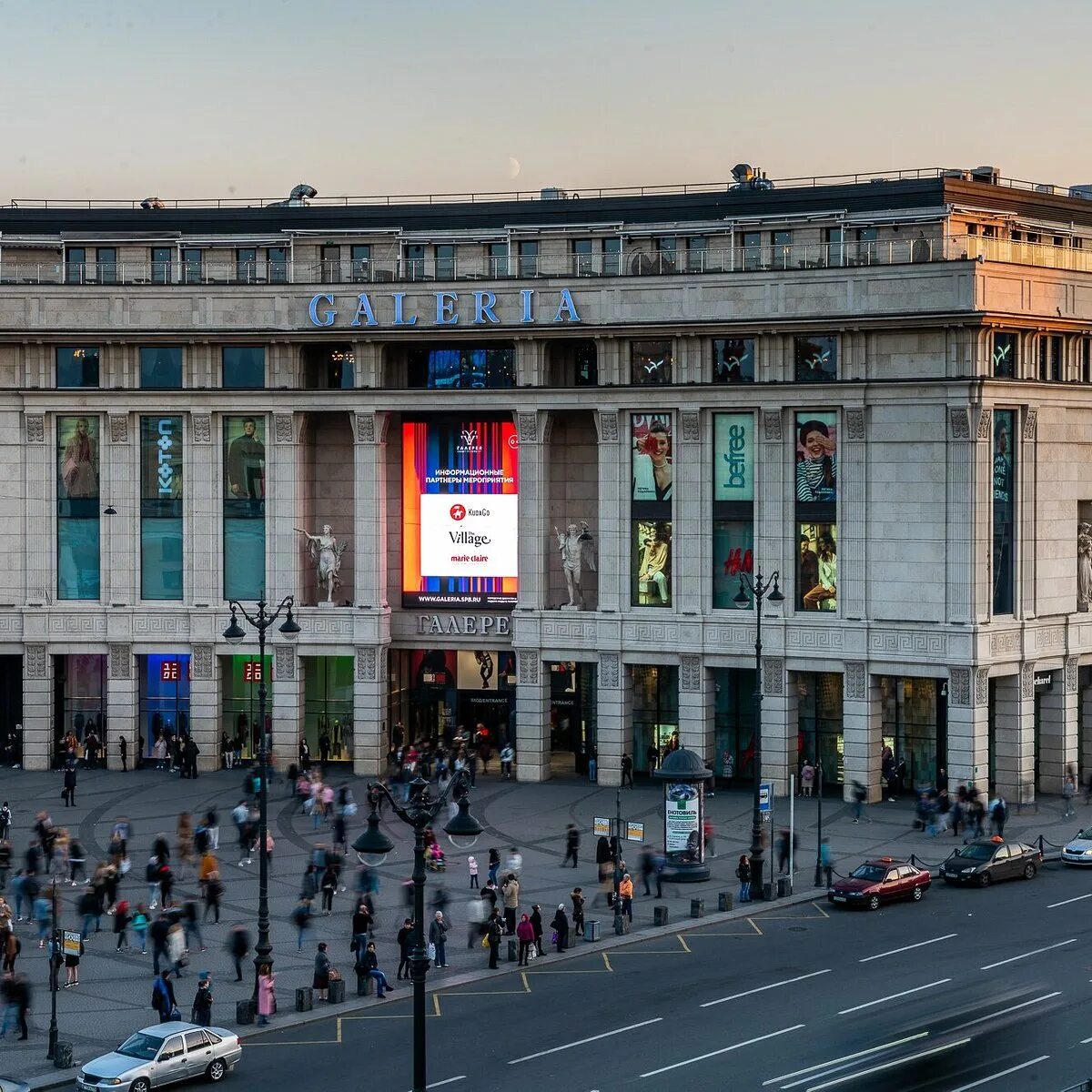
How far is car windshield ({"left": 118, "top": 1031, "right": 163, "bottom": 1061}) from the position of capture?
41.0 meters

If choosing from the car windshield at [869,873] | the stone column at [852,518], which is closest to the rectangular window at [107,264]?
the stone column at [852,518]

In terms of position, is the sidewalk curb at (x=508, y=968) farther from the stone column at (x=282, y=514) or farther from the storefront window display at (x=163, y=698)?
the storefront window display at (x=163, y=698)

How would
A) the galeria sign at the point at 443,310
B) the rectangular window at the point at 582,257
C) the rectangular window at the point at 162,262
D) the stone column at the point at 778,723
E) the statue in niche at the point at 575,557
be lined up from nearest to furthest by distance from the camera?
1. the stone column at the point at 778,723
2. the galeria sign at the point at 443,310
3. the statue in niche at the point at 575,557
4. the rectangular window at the point at 582,257
5. the rectangular window at the point at 162,262

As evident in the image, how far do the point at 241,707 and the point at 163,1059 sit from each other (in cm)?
4298

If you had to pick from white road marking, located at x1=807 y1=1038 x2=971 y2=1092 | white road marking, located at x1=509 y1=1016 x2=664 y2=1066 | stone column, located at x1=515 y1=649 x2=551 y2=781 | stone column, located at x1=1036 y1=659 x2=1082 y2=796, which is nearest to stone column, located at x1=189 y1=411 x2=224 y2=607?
stone column, located at x1=515 y1=649 x2=551 y2=781

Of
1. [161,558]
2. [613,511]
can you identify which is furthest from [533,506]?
[161,558]

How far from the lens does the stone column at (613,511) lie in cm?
7850

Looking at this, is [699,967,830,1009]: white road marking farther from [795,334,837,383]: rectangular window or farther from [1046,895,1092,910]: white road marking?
[795,334,837,383]: rectangular window

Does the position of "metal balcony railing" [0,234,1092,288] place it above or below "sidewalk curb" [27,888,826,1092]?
above

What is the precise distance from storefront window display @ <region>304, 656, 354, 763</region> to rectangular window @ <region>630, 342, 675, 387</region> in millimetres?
17148

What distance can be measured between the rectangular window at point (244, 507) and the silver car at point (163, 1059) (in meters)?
40.5

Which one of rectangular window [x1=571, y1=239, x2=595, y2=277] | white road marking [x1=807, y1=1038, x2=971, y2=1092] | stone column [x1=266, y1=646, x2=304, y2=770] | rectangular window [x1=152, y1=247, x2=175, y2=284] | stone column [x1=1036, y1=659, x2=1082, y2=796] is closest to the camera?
white road marking [x1=807, y1=1038, x2=971, y2=1092]

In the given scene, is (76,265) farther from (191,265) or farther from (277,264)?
(277,264)

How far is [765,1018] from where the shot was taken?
4616 cm
